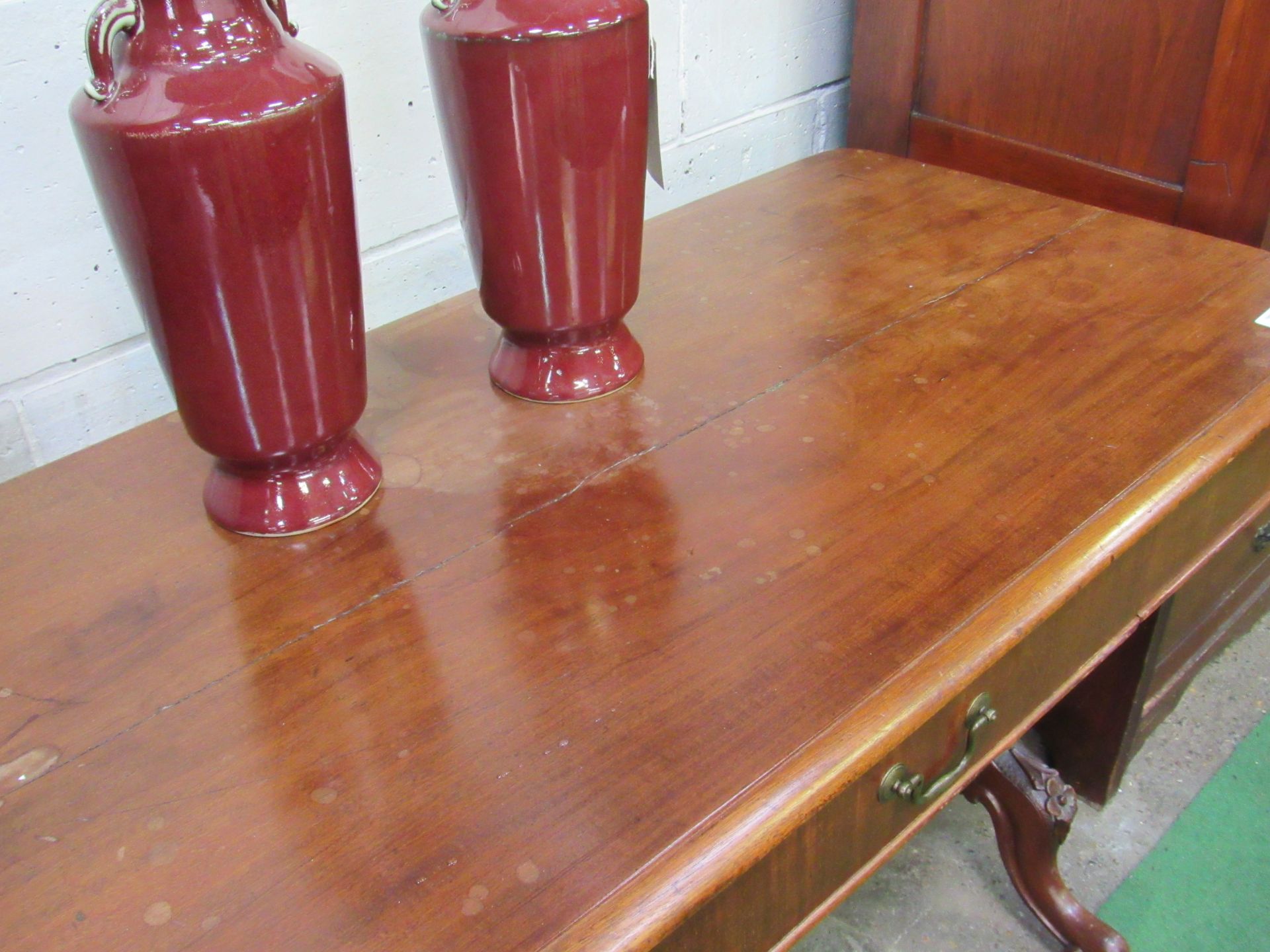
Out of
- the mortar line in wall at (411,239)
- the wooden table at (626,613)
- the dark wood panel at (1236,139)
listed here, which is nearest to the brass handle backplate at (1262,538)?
the wooden table at (626,613)

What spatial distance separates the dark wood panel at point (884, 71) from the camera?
132cm

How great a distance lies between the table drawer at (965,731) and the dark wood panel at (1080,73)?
1.51ft

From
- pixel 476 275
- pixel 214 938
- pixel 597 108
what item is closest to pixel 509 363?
pixel 476 275

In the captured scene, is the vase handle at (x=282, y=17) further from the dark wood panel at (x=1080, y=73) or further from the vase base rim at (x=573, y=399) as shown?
the dark wood panel at (x=1080, y=73)

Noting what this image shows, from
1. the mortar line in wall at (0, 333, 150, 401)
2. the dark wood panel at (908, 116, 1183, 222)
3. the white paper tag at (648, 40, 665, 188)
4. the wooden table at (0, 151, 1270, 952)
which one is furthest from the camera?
the dark wood panel at (908, 116, 1183, 222)

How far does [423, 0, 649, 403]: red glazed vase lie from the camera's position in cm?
68

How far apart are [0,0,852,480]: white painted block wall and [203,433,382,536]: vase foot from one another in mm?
279

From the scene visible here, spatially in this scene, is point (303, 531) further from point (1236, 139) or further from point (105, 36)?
point (1236, 139)

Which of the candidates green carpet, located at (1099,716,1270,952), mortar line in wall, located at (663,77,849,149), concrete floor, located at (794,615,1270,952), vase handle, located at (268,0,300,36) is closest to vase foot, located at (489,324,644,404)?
vase handle, located at (268,0,300,36)

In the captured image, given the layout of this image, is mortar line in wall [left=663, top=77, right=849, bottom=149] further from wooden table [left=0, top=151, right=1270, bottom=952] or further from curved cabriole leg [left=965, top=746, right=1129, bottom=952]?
curved cabriole leg [left=965, top=746, right=1129, bottom=952]

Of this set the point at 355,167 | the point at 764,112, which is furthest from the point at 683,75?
the point at 355,167

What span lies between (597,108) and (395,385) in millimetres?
290

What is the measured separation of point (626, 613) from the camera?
0.63 m

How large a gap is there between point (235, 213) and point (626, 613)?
306 millimetres
